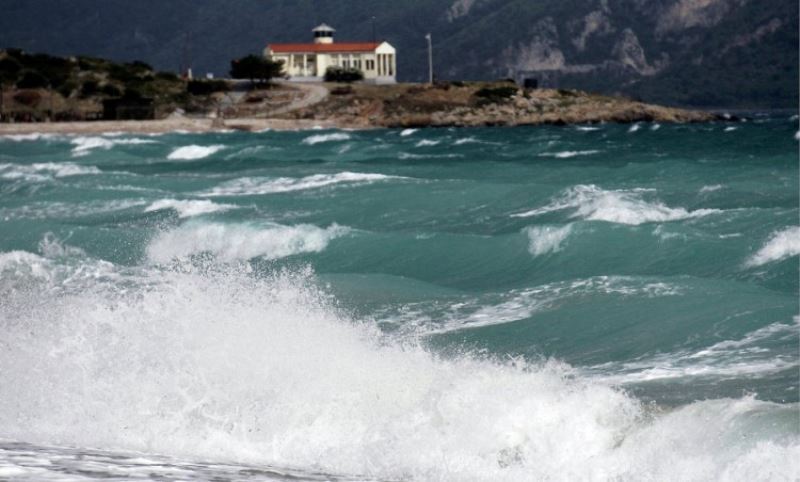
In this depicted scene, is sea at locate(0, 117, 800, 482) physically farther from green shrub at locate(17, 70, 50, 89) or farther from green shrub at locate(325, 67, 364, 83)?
green shrub at locate(17, 70, 50, 89)

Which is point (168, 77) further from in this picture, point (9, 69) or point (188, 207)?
point (188, 207)

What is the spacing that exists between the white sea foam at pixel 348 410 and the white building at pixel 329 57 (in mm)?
112291

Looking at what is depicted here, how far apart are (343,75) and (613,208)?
94904 mm

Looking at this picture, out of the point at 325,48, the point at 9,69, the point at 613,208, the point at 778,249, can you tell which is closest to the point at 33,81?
the point at 9,69

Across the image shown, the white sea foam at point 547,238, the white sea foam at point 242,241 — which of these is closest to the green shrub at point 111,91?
the white sea foam at point 242,241

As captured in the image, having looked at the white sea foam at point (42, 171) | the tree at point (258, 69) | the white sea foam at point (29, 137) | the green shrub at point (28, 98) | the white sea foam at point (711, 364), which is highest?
the tree at point (258, 69)

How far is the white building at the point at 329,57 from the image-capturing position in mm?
125875

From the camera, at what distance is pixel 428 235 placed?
80.7 feet

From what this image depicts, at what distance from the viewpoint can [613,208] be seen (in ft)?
86.7

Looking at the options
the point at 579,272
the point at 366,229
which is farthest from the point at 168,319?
the point at 366,229

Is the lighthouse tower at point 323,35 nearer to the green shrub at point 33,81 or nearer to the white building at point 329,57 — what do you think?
the white building at point 329,57

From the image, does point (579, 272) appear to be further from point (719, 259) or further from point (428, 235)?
point (428, 235)

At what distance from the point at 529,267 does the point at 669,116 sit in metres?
97.8

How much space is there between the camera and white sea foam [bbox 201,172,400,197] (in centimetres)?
3762
